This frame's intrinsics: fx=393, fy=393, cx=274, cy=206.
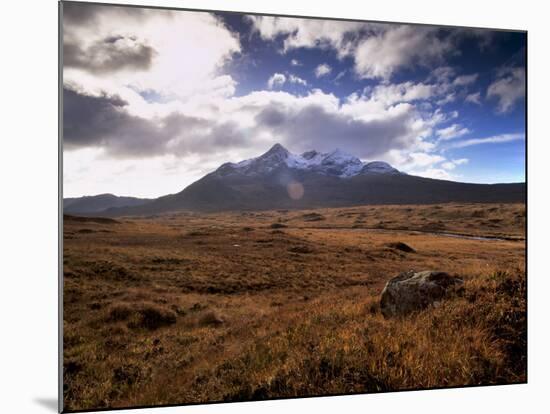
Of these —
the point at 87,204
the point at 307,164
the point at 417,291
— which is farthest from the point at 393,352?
the point at 87,204

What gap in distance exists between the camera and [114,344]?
8547mm

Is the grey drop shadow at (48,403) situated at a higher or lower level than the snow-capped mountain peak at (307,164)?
lower

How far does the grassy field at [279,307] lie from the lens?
8250 mm

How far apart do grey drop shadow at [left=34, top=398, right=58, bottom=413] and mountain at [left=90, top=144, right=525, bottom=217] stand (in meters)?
4.16

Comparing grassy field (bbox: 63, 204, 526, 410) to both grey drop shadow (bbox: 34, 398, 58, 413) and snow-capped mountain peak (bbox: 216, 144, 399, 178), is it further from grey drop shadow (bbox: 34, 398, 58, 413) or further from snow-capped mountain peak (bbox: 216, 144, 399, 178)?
snow-capped mountain peak (bbox: 216, 144, 399, 178)

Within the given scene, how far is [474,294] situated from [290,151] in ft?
17.8

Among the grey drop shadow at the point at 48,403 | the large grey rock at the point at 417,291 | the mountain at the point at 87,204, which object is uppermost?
the mountain at the point at 87,204

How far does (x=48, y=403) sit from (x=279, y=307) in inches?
211

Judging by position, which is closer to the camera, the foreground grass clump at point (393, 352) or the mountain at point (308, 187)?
the foreground grass clump at point (393, 352)

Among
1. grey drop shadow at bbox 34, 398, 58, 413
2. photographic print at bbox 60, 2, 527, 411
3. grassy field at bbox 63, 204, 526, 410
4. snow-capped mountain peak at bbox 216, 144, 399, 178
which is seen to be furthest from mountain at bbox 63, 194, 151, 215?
grey drop shadow at bbox 34, 398, 58, 413

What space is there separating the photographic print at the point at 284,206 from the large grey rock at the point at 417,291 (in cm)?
5

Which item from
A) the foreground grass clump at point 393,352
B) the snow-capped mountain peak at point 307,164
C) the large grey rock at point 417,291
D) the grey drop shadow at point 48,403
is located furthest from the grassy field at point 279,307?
the snow-capped mountain peak at point 307,164

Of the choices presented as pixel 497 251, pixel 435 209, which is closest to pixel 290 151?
pixel 435 209

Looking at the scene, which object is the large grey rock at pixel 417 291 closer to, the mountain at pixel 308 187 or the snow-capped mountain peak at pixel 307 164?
the mountain at pixel 308 187
